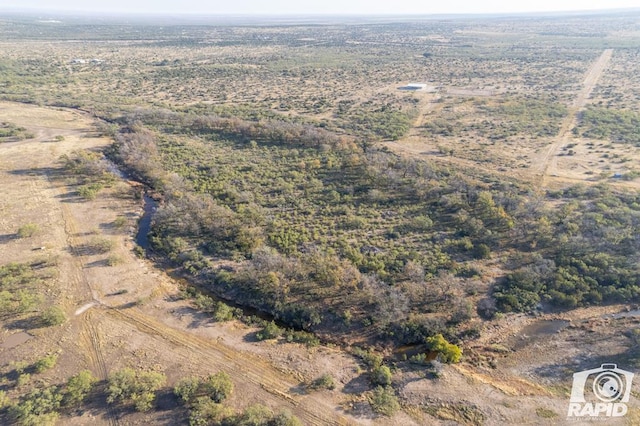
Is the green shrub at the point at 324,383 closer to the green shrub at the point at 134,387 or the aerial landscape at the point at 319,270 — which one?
the aerial landscape at the point at 319,270

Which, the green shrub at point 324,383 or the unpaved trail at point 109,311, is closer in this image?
the unpaved trail at point 109,311

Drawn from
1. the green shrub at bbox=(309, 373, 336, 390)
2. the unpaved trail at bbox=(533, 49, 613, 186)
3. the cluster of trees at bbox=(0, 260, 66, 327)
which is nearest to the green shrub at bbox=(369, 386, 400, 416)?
the green shrub at bbox=(309, 373, 336, 390)

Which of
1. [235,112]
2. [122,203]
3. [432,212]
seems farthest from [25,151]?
[432,212]

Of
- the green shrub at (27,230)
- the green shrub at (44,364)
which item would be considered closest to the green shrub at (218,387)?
the green shrub at (44,364)

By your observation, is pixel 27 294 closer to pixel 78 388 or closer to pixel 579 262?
pixel 78 388

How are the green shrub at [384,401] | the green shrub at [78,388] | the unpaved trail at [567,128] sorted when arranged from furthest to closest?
the unpaved trail at [567,128] → the green shrub at [384,401] → the green shrub at [78,388]

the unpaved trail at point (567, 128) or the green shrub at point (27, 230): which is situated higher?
the unpaved trail at point (567, 128)

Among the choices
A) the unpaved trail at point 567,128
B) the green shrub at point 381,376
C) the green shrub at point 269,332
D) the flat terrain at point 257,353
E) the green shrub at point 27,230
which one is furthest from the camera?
the unpaved trail at point 567,128

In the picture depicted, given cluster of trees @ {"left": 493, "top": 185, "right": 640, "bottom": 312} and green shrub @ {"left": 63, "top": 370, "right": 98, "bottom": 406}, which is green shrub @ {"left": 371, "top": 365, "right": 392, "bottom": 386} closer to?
cluster of trees @ {"left": 493, "top": 185, "right": 640, "bottom": 312}
